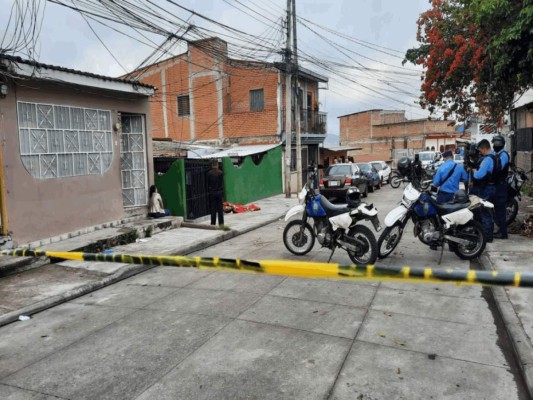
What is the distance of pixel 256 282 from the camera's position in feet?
21.9

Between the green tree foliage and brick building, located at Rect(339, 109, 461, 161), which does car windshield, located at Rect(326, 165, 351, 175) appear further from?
brick building, located at Rect(339, 109, 461, 161)

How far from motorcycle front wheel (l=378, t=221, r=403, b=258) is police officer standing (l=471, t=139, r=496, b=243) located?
6.62 ft

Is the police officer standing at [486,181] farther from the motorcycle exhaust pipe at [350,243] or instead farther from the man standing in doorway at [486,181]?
the motorcycle exhaust pipe at [350,243]

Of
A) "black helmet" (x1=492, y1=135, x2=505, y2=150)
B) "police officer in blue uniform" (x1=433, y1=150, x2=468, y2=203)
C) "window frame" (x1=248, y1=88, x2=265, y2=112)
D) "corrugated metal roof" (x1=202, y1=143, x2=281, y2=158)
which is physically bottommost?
"police officer in blue uniform" (x1=433, y1=150, x2=468, y2=203)

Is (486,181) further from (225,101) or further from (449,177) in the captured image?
(225,101)

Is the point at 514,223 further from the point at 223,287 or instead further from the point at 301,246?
the point at 223,287

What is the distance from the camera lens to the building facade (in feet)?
27.0

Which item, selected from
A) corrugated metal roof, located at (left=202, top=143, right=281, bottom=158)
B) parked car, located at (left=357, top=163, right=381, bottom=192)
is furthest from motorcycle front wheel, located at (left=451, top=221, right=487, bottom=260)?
parked car, located at (left=357, top=163, right=381, bottom=192)

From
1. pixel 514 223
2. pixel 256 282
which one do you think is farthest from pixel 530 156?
pixel 256 282

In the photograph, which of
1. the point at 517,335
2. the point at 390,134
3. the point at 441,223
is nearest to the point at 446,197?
the point at 441,223

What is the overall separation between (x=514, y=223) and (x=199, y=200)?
27.5 feet

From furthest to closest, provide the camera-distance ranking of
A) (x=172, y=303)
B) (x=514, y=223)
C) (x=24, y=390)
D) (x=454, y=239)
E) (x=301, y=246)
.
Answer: (x=514, y=223), (x=301, y=246), (x=454, y=239), (x=172, y=303), (x=24, y=390)

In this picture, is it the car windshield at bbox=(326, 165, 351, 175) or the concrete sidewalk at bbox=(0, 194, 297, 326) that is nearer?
the concrete sidewalk at bbox=(0, 194, 297, 326)

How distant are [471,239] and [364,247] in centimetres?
182
